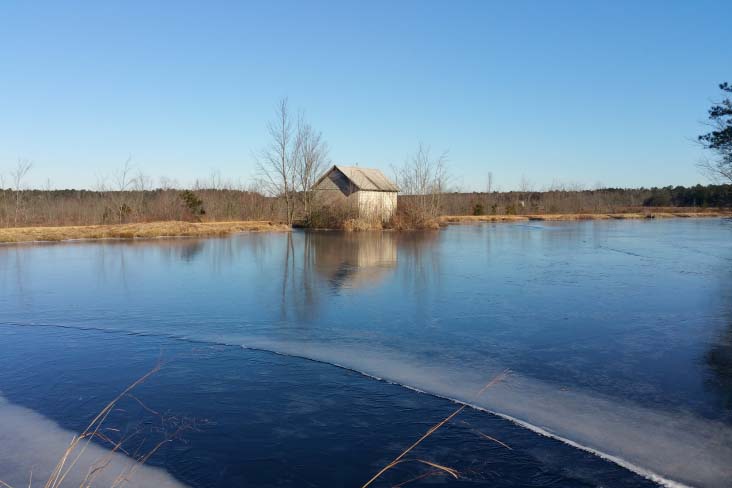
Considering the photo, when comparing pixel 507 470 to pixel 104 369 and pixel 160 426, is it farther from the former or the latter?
pixel 104 369

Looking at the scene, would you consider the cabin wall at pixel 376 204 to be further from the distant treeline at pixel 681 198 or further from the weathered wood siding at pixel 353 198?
the distant treeline at pixel 681 198

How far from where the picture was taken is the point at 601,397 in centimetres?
544

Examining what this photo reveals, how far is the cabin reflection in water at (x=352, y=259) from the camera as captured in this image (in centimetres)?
1316

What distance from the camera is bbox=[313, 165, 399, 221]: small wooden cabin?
33.3m

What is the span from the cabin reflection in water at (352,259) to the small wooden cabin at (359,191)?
7123mm

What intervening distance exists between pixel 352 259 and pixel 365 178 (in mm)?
20473

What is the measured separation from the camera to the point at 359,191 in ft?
116

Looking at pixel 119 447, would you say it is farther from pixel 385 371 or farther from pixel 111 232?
pixel 111 232

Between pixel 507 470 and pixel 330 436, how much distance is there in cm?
148

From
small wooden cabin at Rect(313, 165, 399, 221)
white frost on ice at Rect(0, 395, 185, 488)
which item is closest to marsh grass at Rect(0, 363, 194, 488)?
white frost on ice at Rect(0, 395, 185, 488)

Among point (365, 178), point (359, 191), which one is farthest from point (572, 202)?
point (359, 191)

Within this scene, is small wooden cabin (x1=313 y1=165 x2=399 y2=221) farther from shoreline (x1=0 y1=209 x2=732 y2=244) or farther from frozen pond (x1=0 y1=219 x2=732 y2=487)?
frozen pond (x1=0 y1=219 x2=732 y2=487)

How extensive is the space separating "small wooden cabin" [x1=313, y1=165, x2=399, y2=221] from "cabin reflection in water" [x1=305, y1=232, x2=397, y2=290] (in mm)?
7123

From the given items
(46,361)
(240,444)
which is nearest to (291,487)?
(240,444)
